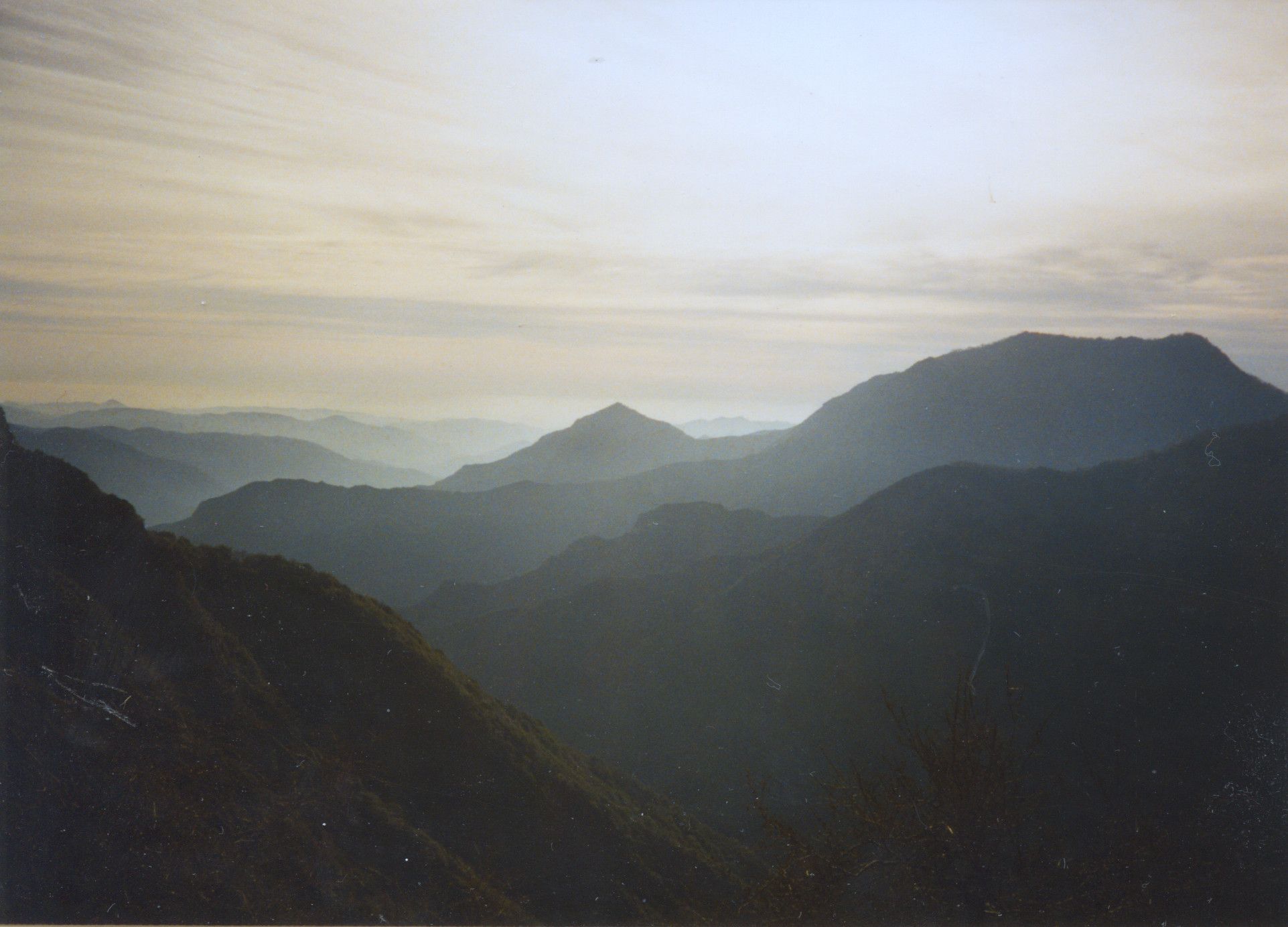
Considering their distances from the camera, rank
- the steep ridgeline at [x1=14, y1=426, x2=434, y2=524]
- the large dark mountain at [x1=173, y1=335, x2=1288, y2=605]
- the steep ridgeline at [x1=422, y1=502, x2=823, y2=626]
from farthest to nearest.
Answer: the large dark mountain at [x1=173, y1=335, x2=1288, y2=605], the steep ridgeline at [x1=422, y1=502, x2=823, y2=626], the steep ridgeline at [x1=14, y1=426, x2=434, y2=524]

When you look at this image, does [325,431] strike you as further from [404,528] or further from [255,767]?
[255,767]

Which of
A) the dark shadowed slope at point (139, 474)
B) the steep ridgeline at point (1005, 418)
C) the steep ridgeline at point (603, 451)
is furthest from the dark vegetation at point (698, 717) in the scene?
the steep ridgeline at point (603, 451)

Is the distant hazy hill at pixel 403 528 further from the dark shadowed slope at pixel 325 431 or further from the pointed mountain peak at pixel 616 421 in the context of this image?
the pointed mountain peak at pixel 616 421

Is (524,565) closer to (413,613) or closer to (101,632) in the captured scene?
(413,613)

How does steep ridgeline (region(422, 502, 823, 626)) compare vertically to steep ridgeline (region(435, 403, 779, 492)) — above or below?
below

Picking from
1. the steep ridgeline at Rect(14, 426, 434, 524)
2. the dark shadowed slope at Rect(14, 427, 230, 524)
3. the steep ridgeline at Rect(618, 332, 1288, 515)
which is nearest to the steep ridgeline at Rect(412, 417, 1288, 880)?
the dark shadowed slope at Rect(14, 427, 230, 524)

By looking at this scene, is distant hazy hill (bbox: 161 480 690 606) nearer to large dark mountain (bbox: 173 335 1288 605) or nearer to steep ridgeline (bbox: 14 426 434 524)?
large dark mountain (bbox: 173 335 1288 605)

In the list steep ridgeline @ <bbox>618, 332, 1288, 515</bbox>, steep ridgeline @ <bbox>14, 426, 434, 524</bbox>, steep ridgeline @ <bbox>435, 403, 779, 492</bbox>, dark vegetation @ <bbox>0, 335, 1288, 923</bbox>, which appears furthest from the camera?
steep ridgeline @ <bbox>435, 403, 779, 492</bbox>
